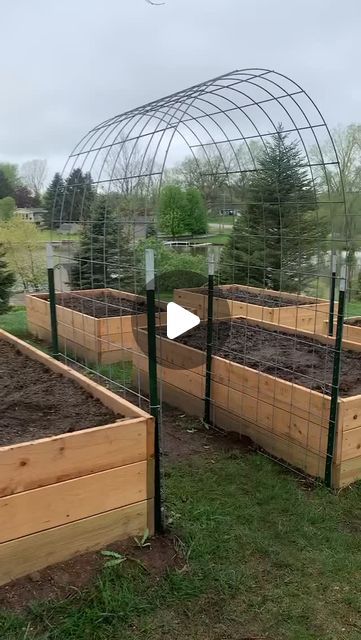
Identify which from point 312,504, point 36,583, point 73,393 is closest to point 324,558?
point 312,504

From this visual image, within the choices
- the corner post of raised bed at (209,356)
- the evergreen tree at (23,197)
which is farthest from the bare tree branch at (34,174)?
the corner post of raised bed at (209,356)

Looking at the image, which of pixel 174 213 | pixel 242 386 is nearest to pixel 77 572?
pixel 242 386

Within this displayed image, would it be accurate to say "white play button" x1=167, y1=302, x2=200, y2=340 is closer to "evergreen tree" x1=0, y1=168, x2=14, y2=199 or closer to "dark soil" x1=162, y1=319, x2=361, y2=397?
"dark soil" x1=162, y1=319, x2=361, y2=397

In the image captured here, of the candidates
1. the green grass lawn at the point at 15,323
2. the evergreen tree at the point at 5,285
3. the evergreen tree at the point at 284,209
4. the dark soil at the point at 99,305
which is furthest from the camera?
the evergreen tree at the point at 5,285

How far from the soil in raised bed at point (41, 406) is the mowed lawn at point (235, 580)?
68cm

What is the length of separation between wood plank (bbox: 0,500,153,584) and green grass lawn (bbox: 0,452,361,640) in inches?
6.4

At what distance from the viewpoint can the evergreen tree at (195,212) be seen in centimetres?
553

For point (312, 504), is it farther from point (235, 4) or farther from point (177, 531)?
point (235, 4)

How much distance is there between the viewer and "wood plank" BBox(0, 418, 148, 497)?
212cm

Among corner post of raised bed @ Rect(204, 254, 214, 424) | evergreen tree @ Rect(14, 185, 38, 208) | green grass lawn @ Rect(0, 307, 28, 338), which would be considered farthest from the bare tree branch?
corner post of raised bed @ Rect(204, 254, 214, 424)

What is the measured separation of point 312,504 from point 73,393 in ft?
5.04

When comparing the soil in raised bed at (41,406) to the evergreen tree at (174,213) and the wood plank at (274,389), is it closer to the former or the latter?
the wood plank at (274,389)

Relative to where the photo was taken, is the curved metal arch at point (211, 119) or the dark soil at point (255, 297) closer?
the curved metal arch at point (211, 119)

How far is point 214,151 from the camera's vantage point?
5.50 metres
